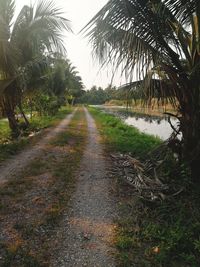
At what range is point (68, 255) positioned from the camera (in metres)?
3.33

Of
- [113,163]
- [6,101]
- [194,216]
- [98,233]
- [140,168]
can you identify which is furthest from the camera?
[6,101]

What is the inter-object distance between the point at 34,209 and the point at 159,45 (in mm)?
3277

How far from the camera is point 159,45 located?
4891 millimetres

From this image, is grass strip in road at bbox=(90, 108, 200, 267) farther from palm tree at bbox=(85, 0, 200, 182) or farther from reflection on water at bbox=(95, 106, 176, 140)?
reflection on water at bbox=(95, 106, 176, 140)

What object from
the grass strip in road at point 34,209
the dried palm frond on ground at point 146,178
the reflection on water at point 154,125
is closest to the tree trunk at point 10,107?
the reflection on water at point 154,125

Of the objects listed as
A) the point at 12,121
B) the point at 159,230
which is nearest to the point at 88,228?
the point at 159,230

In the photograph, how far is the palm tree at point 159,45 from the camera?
4.49 m

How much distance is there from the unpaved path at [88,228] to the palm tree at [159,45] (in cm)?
182

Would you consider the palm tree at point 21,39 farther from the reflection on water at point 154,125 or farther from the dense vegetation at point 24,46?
the reflection on water at point 154,125

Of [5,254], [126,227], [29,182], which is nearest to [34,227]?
[5,254]

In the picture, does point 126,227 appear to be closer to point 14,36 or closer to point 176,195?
point 176,195

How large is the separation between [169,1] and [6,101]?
30.1ft

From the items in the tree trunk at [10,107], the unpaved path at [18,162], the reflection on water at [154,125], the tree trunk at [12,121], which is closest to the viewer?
the unpaved path at [18,162]

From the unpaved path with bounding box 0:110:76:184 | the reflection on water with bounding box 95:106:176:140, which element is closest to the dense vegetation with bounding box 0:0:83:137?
the unpaved path with bounding box 0:110:76:184
